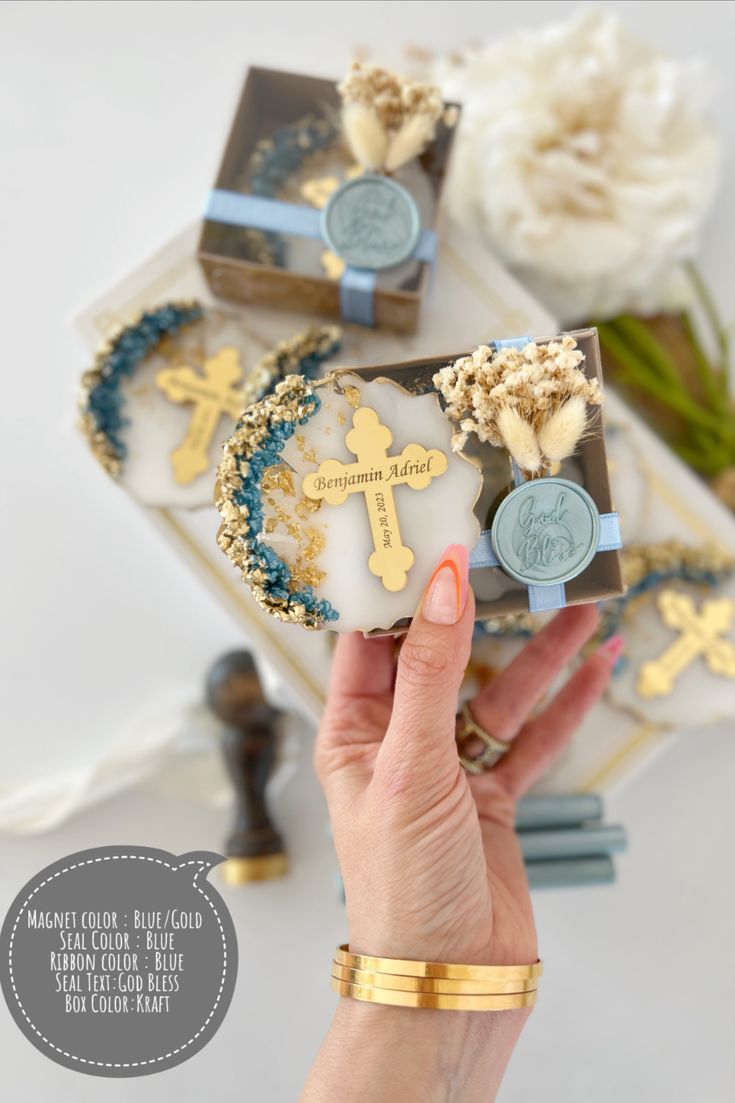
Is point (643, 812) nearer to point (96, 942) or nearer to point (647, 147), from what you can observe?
point (96, 942)

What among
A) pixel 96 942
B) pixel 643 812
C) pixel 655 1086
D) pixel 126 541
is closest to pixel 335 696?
pixel 96 942

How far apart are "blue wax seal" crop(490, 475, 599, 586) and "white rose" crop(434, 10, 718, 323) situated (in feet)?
2.09

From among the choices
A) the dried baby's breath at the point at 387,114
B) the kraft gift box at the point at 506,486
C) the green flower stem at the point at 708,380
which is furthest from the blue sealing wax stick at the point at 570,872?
the dried baby's breath at the point at 387,114

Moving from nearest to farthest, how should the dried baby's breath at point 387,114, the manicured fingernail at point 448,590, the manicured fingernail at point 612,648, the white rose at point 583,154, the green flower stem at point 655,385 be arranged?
the manicured fingernail at point 448,590
the dried baby's breath at point 387,114
the manicured fingernail at point 612,648
the white rose at point 583,154
the green flower stem at point 655,385

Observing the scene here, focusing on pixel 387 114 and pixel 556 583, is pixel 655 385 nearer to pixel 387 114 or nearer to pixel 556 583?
pixel 387 114

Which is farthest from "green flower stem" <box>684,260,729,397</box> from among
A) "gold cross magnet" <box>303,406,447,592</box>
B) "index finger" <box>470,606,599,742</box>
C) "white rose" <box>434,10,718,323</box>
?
"gold cross magnet" <box>303,406,447,592</box>

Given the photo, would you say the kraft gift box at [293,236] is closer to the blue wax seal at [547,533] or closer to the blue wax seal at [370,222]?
the blue wax seal at [370,222]

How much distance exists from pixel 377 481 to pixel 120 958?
489 millimetres

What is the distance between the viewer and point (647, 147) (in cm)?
120

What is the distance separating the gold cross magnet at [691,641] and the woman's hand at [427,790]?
26cm

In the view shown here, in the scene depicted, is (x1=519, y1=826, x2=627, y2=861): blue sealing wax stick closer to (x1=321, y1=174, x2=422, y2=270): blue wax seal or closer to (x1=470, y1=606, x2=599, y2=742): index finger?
(x1=470, y1=606, x2=599, y2=742): index finger

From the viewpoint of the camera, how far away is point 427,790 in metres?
0.69

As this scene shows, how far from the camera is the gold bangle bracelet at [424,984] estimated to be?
71 cm

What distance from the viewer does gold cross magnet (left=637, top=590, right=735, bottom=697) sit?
43.9 inches
